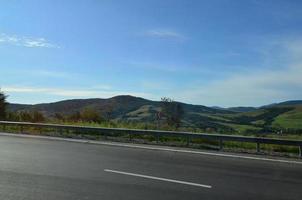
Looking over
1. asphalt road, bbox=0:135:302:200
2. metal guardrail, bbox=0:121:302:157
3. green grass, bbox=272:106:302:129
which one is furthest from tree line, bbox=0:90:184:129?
asphalt road, bbox=0:135:302:200

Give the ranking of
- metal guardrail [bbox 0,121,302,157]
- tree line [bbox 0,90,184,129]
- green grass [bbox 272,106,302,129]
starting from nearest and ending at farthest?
metal guardrail [bbox 0,121,302,157], tree line [bbox 0,90,184,129], green grass [bbox 272,106,302,129]

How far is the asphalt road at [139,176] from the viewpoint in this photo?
9.87m

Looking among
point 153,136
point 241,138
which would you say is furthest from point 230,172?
point 153,136

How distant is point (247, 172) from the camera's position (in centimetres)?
1317

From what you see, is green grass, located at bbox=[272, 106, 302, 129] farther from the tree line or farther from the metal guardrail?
the metal guardrail

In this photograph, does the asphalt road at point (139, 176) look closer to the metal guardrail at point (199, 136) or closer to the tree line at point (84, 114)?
the metal guardrail at point (199, 136)

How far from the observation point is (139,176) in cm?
1208

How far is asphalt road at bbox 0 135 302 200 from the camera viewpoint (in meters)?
9.87

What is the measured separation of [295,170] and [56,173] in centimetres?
627

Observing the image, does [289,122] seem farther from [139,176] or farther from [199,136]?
[139,176]

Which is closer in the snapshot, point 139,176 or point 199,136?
point 139,176

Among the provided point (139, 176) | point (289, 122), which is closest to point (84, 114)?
point (289, 122)

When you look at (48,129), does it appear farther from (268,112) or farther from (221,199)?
(268,112)

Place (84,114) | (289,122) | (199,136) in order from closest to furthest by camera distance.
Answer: (199,136)
(84,114)
(289,122)
